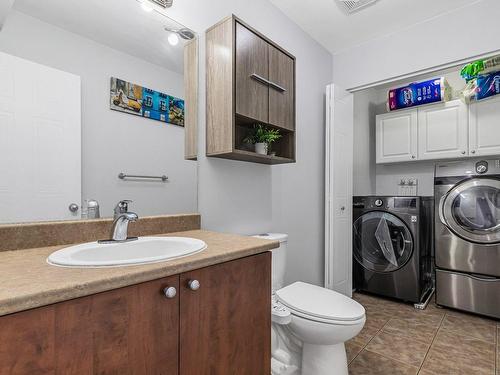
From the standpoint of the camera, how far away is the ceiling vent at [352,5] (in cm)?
199

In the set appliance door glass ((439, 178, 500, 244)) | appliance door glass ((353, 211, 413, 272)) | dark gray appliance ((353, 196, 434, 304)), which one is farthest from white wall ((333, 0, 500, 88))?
appliance door glass ((353, 211, 413, 272))

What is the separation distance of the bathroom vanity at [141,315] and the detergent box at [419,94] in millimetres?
2797

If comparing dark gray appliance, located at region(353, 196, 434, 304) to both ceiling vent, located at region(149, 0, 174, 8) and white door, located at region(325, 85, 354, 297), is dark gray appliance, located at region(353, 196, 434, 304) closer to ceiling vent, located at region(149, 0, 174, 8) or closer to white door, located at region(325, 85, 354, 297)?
white door, located at region(325, 85, 354, 297)

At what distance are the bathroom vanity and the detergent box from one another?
280cm

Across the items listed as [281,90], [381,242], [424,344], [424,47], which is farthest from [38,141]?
[381,242]

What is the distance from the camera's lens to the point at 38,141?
1059mm

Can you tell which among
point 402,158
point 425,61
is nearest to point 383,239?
point 402,158

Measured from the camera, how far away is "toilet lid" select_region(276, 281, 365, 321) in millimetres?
1386

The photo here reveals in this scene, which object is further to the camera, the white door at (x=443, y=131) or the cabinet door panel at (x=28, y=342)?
the white door at (x=443, y=131)

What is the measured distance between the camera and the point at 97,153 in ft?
4.01

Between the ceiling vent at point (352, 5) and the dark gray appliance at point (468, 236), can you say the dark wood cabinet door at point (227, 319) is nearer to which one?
the ceiling vent at point (352, 5)

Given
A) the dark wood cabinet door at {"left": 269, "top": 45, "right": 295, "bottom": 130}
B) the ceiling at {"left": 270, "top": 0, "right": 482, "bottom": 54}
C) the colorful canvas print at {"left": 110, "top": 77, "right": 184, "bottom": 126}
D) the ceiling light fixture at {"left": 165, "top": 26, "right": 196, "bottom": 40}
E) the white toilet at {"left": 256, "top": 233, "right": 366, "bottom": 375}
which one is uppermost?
the ceiling at {"left": 270, "top": 0, "right": 482, "bottom": 54}

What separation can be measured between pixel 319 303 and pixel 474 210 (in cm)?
188

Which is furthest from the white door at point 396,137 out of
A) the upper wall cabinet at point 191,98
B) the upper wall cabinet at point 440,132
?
the upper wall cabinet at point 191,98
